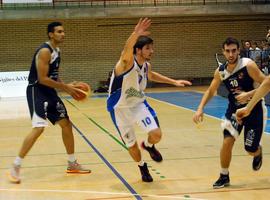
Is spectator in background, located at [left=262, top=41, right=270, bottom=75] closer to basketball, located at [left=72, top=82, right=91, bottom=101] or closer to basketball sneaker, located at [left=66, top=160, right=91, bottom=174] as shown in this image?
basketball, located at [left=72, top=82, right=91, bottom=101]

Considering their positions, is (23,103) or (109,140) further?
(23,103)

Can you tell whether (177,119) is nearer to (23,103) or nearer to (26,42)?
(23,103)

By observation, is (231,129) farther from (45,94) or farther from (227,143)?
(45,94)

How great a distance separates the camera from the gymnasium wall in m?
21.4

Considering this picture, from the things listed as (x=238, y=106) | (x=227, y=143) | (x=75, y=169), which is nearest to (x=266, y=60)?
(x=75, y=169)

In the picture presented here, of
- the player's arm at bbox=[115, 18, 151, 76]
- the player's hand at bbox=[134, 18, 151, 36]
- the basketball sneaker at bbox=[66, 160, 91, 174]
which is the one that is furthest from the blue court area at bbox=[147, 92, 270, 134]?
the player's hand at bbox=[134, 18, 151, 36]

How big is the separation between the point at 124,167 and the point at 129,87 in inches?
54.7

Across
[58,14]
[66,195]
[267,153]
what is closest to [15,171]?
[66,195]

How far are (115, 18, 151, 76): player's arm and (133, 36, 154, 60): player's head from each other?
168 mm

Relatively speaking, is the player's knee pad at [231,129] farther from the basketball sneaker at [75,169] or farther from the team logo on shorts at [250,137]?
the basketball sneaker at [75,169]

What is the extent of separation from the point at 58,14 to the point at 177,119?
398 inches

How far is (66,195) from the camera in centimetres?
517

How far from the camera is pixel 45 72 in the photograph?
5.80m

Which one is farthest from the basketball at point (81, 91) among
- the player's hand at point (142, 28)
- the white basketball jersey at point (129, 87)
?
the player's hand at point (142, 28)
